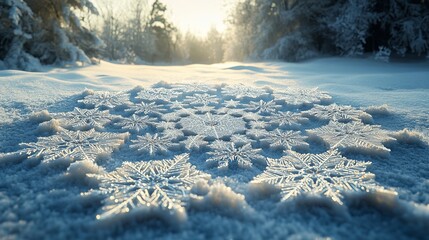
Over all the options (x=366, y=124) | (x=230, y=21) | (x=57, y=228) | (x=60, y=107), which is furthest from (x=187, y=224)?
(x=230, y=21)

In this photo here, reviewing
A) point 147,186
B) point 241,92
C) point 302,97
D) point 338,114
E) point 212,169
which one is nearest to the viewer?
point 147,186

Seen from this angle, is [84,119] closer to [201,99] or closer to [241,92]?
[201,99]

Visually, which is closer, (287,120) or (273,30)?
(287,120)

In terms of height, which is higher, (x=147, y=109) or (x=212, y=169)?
(x=147, y=109)

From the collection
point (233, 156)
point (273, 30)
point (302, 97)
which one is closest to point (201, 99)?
point (302, 97)

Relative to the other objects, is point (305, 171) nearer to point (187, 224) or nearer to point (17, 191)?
point (187, 224)

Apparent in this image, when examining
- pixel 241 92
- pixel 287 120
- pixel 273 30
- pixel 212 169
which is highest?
pixel 273 30

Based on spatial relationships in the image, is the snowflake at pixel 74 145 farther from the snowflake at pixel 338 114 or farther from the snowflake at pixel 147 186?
the snowflake at pixel 338 114
